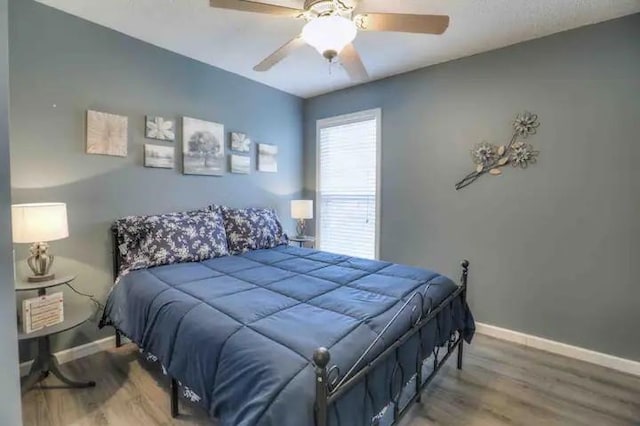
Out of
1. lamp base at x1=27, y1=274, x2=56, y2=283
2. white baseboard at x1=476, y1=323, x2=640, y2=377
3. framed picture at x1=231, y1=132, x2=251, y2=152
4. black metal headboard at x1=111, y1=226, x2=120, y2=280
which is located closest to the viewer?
lamp base at x1=27, y1=274, x2=56, y2=283

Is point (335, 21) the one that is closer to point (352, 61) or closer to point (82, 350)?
point (352, 61)

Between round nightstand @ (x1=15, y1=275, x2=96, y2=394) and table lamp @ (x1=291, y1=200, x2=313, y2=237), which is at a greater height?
table lamp @ (x1=291, y1=200, x2=313, y2=237)

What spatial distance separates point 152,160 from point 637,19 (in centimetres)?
388

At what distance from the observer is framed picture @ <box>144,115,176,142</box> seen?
2779 mm

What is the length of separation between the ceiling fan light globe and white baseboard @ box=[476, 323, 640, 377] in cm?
272

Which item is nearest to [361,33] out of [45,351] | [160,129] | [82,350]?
[160,129]

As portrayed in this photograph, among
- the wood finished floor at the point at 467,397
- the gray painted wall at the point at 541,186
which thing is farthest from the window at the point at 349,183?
the wood finished floor at the point at 467,397

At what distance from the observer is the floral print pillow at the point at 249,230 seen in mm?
3066

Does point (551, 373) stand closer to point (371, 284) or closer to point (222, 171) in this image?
point (371, 284)

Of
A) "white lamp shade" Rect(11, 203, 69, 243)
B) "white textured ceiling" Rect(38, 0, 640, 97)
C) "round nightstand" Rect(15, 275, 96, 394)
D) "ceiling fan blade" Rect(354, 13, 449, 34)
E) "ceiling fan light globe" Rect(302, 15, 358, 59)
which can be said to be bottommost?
"round nightstand" Rect(15, 275, 96, 394)

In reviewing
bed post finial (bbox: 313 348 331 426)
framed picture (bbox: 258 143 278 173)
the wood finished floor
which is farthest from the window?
bed post finial (bbox: 313 348 331 426)

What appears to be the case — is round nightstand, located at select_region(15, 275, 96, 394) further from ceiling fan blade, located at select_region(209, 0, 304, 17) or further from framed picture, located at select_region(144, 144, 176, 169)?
ceiling fan blade, located at select_region(209, 0, 304, 17)

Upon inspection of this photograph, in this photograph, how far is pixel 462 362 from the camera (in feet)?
7.88

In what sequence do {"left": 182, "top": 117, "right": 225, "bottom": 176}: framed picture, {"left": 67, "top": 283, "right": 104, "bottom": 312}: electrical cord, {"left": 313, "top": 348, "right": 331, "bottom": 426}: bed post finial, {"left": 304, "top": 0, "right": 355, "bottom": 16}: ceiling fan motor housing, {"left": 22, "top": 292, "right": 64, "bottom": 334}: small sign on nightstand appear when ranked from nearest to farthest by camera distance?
1. {"left": 313, "top": 348, "right": 331, "bottom": 426}: bed post finial
2. {"left": 304, "top": 0, "right": 355, "bottom": 16}: ceiling fan motor housing
3. {"left": 22, "top": 292, "right": 64, "bottom": 334}: small sign on nightstand
4. {"left": 67, "top": 283, "right": 104, "bottom": 312}: electrical cord
5. {"left": 182, "top": 117, "right": 225, "bottom": 176}: framed picture
